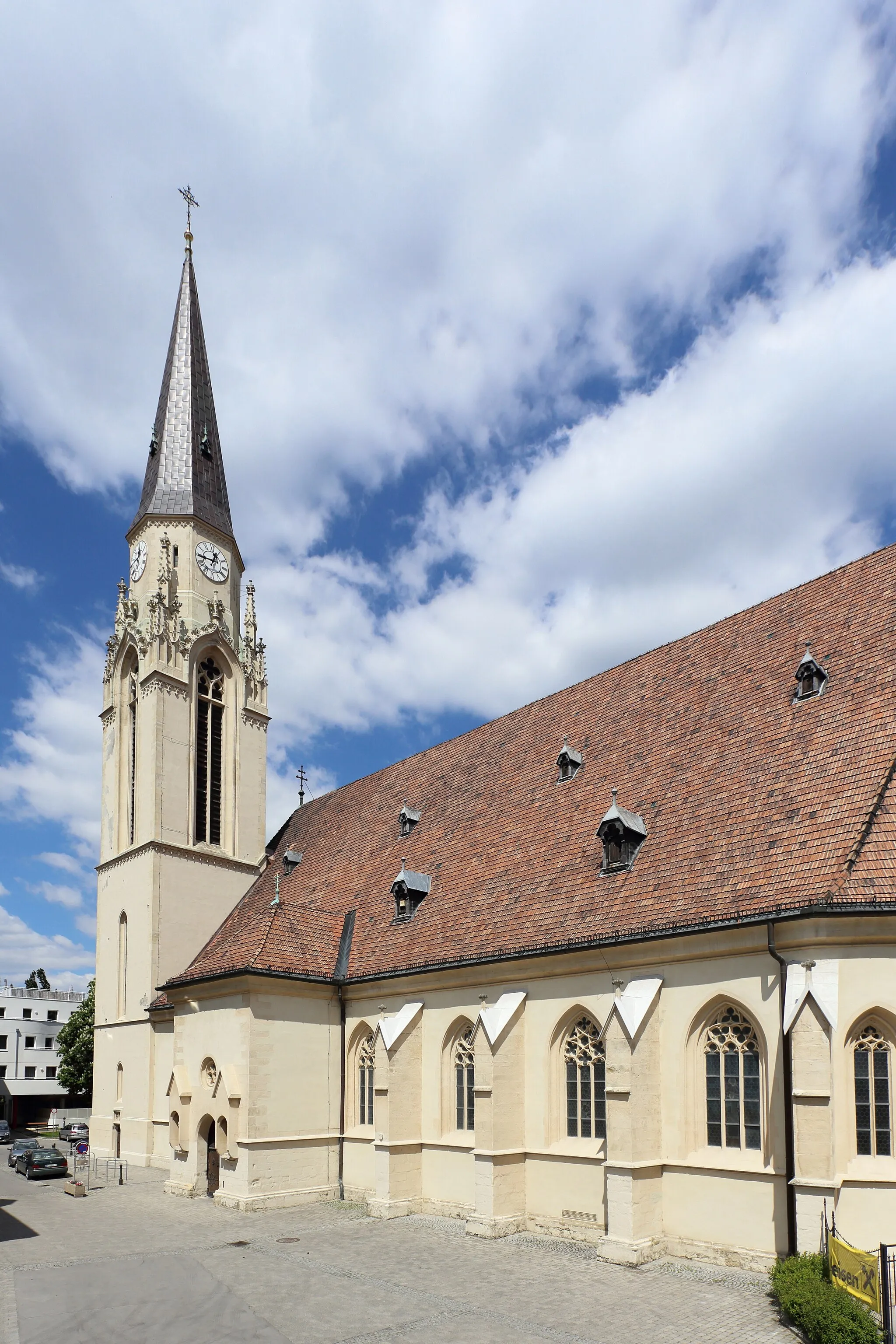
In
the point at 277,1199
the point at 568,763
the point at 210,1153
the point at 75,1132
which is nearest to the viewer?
the point at 277,1199

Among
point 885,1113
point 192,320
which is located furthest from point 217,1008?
point 192,320

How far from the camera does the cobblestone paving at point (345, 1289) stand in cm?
1374

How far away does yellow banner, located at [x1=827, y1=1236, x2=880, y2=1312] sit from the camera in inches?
516

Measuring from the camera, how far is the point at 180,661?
35.2 meters

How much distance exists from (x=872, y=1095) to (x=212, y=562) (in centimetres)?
2818

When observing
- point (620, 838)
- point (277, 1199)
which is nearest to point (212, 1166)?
point (277, 1199)

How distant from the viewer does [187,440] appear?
37.8 m

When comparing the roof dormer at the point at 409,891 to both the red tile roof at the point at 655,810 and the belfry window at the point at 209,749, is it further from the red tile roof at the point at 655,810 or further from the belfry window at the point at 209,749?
the belfry window at the point at 209,749

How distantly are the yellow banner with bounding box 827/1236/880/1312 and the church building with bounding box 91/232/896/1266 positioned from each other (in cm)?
83

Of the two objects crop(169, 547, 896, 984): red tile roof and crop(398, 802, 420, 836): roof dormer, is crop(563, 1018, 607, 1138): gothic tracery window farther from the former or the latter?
crop(398, 802, 420, 836): roof dormer

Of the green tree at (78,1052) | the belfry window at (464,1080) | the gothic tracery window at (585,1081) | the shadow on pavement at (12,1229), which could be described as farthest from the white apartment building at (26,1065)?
the gothic tracery window at (585,1081)

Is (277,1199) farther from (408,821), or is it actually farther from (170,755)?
(170,755)

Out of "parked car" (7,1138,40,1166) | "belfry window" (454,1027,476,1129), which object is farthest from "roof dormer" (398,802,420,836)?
"parked car" (7,1138,40,1166)

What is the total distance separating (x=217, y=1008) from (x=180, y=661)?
13454 millimetres
